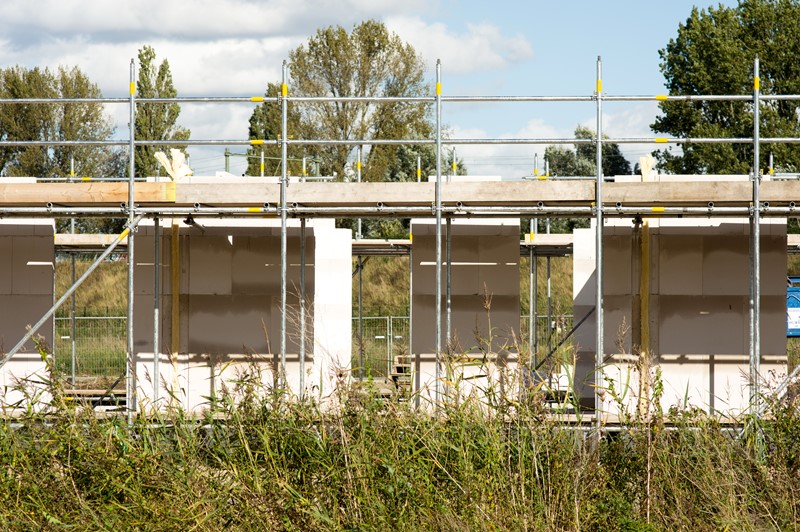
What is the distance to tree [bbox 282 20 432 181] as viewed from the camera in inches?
1366

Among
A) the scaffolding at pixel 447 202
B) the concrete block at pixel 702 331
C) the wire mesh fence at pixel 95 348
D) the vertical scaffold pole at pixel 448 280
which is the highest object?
the scaffolding at pixel 447 202

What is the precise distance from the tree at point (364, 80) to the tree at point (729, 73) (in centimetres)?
765

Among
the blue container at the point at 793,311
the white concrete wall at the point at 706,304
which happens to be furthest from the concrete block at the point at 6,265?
the blue container at the point at 793,311

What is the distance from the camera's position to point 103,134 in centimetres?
3934

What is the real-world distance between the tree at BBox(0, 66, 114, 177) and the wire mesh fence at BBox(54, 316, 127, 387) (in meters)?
12.1

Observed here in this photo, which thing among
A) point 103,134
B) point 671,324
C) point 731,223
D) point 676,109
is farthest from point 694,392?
point 103,134

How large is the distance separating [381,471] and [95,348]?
56.8 ft

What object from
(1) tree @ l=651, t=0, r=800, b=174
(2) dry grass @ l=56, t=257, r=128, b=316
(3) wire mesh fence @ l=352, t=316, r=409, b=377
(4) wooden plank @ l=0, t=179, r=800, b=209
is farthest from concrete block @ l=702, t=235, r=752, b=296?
(2) dry grass @ l=56, t=257, r=128, b=316

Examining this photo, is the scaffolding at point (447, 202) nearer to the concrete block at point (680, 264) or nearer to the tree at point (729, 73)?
the concrete block at point (680, 264)

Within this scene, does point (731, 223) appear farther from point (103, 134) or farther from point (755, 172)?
point (103, 134)

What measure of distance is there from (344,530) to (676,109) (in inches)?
1077

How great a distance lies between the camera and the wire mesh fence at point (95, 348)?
21406mm

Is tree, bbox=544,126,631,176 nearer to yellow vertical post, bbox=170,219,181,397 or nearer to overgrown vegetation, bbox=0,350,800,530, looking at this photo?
yellow vertical post, bbox=170,219,181,397

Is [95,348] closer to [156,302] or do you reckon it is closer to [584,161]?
[156,302]
